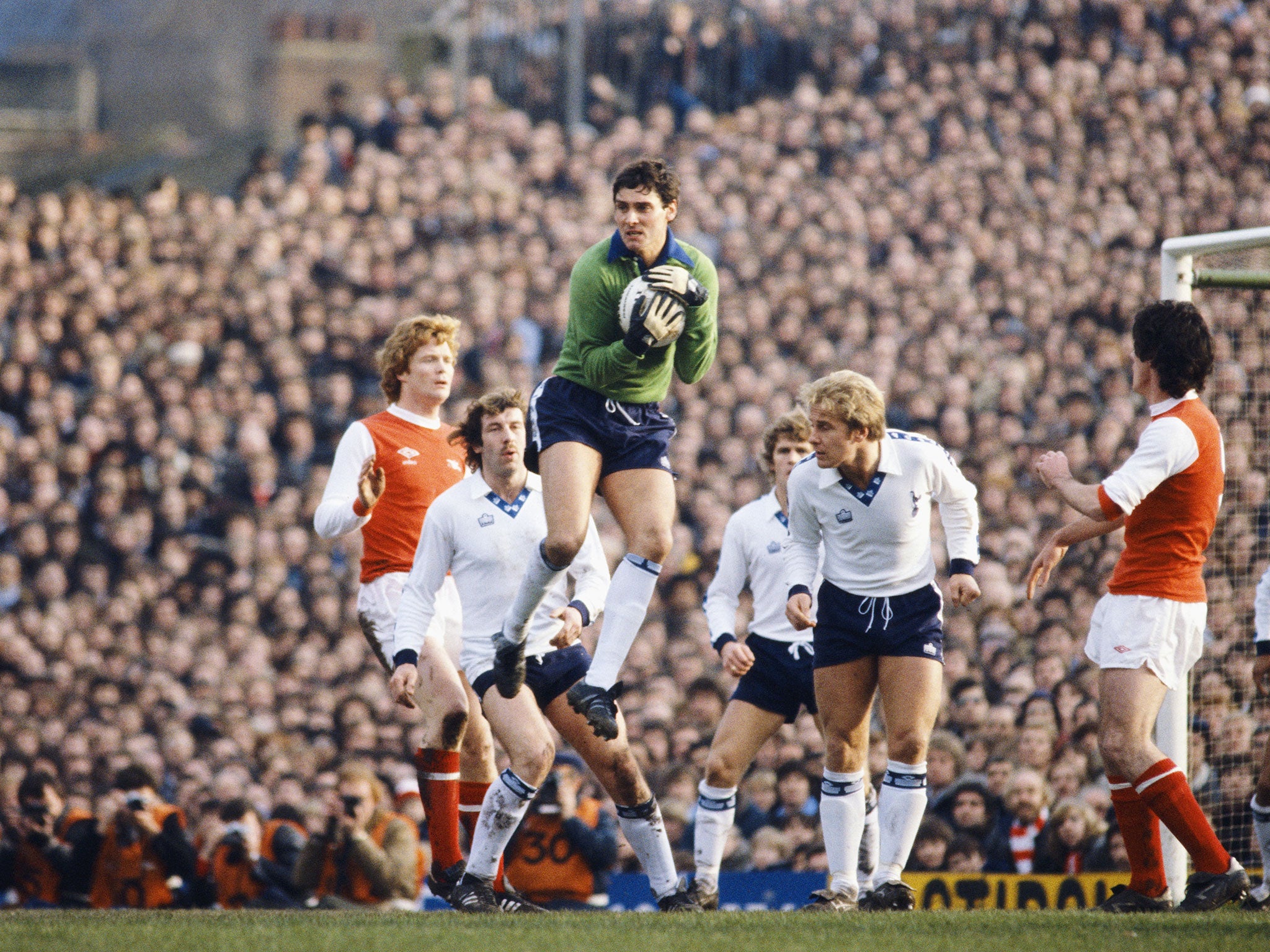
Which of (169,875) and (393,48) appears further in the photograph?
(393,48)

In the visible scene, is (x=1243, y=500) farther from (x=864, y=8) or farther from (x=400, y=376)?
(x=864, y=8)

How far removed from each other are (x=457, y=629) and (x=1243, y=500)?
509cm

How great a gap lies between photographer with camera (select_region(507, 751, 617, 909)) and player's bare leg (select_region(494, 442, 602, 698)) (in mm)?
3042

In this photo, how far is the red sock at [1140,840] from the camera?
21.3 feet

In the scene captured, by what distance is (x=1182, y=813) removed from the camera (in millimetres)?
6168

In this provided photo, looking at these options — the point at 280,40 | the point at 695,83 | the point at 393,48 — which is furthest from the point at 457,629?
the point at 393,48

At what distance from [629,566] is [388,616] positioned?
1410mm

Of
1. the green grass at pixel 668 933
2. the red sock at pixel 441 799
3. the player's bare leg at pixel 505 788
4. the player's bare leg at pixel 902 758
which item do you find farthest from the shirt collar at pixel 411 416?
the player's bare leg at pixel 902 758

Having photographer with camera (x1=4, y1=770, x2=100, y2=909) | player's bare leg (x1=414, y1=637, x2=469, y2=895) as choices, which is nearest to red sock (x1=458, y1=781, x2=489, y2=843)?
player's bare leg (x1=414, y1=637, x2=469, y2=895)

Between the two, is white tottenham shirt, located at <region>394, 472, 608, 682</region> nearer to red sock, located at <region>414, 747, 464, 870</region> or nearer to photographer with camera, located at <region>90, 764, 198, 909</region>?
red sock, located at <region>414, 747, 464, 870</region>

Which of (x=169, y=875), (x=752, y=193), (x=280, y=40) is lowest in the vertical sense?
(x=169, y=875)

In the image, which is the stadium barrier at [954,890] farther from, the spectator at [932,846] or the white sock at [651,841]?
the white sock at [651,841]

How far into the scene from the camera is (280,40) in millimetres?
31719

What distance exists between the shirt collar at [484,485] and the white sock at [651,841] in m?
1.45
